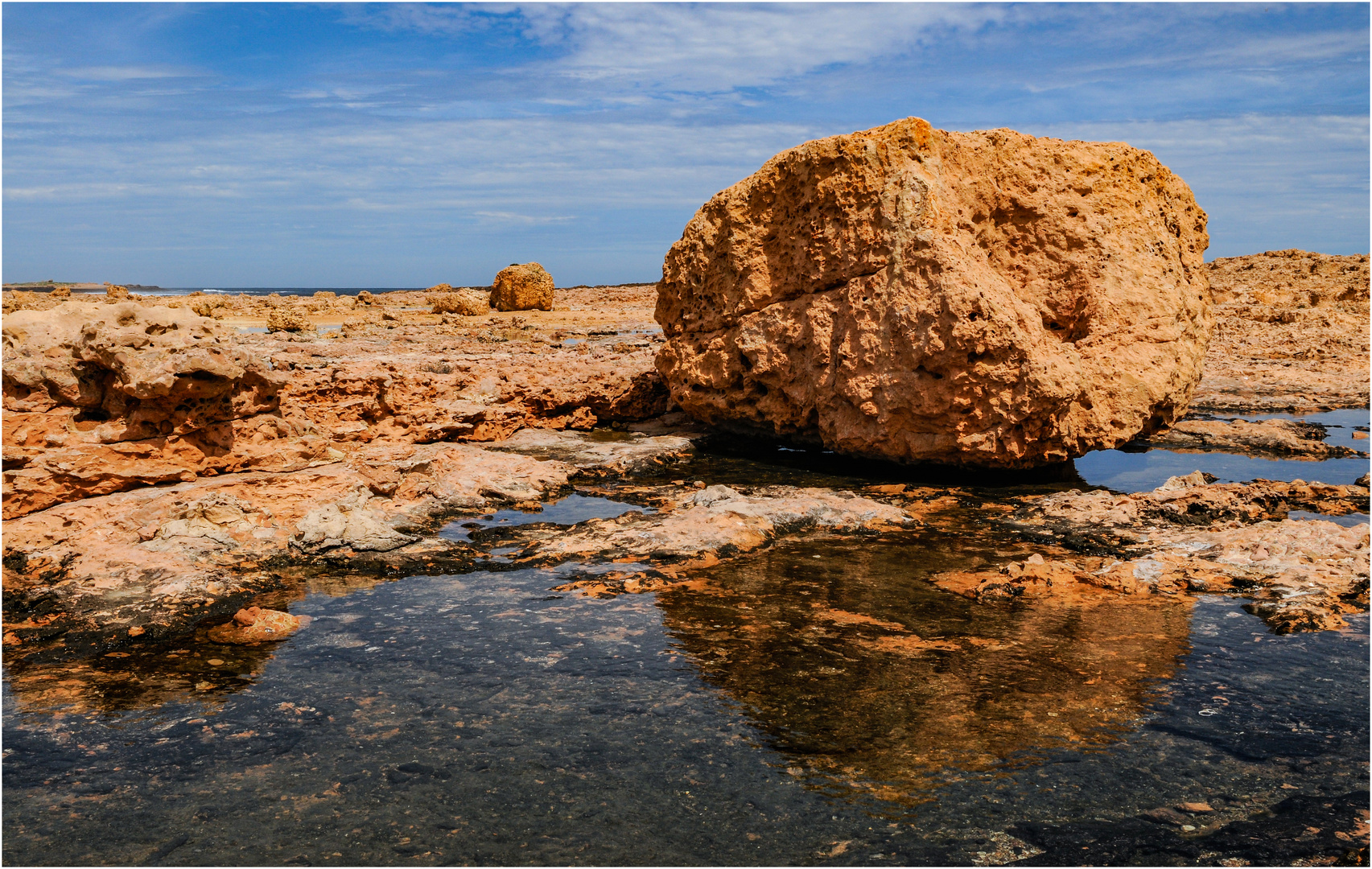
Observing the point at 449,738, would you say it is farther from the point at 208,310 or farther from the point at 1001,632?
the point at 208,310

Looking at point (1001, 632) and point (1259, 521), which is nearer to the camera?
Result: point (1001, 632)

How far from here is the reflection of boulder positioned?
3.49 m

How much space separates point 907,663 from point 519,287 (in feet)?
82.9

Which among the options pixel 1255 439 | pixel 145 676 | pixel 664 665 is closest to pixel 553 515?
pixel 664 665

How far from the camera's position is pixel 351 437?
8734 mm

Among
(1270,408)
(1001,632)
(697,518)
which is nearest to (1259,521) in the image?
(1001,632)

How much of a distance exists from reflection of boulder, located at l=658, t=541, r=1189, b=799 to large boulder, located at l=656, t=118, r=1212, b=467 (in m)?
2.54

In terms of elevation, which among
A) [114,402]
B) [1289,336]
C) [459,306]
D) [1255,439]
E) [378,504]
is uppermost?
[459,306]

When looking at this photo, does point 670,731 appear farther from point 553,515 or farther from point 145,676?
point 553,515

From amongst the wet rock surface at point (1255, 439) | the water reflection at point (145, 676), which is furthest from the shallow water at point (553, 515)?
the wet rock surface at point (1255, 439)

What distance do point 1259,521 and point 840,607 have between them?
3.37m

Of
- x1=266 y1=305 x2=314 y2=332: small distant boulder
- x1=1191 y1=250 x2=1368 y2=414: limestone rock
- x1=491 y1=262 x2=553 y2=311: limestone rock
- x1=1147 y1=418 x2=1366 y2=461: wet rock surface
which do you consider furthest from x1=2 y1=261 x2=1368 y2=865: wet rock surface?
x1=491 y1=262 x2=553 y2=311: limestone rock

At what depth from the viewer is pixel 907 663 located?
4223 mm


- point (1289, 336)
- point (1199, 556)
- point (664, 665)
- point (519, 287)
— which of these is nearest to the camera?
point (664, 665)
